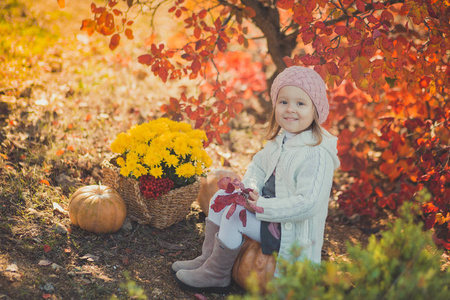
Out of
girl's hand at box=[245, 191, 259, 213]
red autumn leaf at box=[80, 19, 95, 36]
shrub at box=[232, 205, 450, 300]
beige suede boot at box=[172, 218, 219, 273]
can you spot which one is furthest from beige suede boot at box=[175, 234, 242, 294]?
red autumn leaf at box=[80, 19, 95, 36]

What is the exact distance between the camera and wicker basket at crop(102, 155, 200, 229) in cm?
297

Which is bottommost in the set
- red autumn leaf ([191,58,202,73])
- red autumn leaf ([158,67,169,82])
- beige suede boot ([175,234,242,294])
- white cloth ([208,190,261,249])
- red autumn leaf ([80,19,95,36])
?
beige suede boot ([175,234,242,294])

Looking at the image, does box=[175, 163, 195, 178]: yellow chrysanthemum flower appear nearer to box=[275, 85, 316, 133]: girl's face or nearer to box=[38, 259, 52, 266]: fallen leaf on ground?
box=[275, 85, 316, 133]: girl's face

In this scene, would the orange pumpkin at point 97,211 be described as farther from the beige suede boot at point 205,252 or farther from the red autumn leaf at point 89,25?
the red autumn leaf at point 89,25

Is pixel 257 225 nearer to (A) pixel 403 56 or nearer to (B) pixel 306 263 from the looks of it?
Answer: (B) pixel 306 263

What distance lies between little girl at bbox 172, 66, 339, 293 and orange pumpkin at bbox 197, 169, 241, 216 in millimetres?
777

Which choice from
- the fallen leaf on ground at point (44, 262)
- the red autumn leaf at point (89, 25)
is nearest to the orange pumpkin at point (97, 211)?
the fallen leaf on ground at point (44, 262)

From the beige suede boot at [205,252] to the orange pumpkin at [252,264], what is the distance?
192 millimetres

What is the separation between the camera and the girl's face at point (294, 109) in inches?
94.8

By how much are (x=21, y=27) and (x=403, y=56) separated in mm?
4901

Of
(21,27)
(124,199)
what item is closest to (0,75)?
(21,27)

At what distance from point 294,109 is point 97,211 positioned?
4.79 ft

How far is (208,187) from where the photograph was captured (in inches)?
131

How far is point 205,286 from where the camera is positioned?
8.13ft
